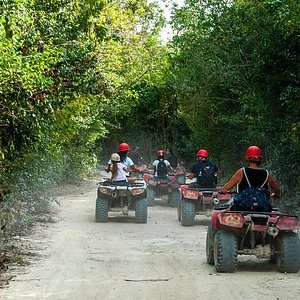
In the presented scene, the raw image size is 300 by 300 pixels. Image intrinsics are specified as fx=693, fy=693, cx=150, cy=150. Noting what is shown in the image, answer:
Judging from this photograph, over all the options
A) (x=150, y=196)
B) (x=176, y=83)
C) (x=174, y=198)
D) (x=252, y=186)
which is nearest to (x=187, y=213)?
(x=174, y=198)

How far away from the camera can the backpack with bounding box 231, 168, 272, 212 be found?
10172 millimetres

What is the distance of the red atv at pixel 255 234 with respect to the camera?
9828 mm

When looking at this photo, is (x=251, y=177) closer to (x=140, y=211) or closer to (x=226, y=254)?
(x=226, y=254)

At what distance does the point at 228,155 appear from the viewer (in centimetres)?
2459

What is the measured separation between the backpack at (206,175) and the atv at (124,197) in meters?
1.44

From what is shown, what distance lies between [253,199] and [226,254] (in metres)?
0.95

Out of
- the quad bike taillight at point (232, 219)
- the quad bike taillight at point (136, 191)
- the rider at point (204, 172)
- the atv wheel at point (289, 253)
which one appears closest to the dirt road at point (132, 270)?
the atv wheel at point (289, 253)

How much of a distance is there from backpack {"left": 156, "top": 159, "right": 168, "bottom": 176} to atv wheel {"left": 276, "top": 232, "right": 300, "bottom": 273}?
41.8 ft

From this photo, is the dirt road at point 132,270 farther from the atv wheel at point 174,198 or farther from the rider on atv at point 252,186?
the atv wheel at point 174,198

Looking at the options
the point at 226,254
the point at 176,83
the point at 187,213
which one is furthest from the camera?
the point at 176,83

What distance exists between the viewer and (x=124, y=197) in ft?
56.6

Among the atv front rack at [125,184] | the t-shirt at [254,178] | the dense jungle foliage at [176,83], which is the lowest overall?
the atv front rack at [125,184]

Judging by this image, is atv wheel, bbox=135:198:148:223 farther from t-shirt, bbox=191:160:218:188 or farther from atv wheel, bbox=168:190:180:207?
atv wheel, bbox=168:190:180:207

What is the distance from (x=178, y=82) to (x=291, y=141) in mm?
9509
